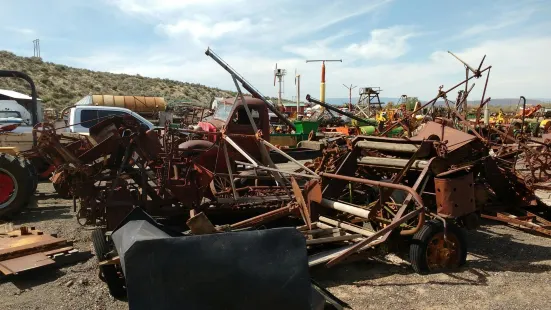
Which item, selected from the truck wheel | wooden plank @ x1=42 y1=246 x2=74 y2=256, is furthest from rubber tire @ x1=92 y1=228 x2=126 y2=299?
the truck wheel

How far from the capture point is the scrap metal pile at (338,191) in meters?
5.12

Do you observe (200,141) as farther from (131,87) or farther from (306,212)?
(131,87)

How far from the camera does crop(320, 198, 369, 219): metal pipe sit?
539 cm

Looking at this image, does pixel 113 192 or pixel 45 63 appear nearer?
pixel 113 192

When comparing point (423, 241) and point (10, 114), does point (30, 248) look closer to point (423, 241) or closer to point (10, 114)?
point (423, 241)

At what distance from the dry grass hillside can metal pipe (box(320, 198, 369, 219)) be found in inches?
1336

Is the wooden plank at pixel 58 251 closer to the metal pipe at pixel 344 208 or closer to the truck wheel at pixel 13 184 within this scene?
the truck wheel at pixel 13 184

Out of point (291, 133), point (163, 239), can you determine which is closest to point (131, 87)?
point (291, 133)

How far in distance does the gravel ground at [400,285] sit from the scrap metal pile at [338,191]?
9.4 inches

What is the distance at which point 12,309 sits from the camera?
411cm

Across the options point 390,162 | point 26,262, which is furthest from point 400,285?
point 26,262

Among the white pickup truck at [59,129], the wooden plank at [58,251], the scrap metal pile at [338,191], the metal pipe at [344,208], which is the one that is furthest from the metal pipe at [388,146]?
the white pickup truck at [59,129]

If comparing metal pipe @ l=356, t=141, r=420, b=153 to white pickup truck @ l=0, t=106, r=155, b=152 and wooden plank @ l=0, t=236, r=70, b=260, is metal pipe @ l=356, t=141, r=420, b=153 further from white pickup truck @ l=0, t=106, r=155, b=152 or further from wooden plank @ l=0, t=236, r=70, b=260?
white pickup truck @ l=0, t=106, r=155, b=152

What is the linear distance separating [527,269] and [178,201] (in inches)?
179
